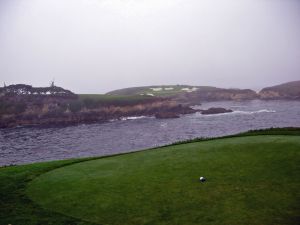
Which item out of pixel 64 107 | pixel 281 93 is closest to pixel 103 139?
pixel 64 107

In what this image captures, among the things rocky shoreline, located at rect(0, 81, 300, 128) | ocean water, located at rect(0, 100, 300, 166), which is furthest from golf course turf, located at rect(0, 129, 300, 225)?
Result: rocky shoreline, located at rect(0, 81, 300, 128)

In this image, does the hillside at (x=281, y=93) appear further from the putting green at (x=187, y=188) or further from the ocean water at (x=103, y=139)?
the putting green at (x=187, y=188)

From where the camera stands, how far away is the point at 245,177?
1201 centimetres

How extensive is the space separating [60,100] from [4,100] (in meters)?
18.5

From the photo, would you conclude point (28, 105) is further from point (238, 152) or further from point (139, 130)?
point (238, 152)

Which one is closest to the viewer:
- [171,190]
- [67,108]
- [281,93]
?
[171,190]

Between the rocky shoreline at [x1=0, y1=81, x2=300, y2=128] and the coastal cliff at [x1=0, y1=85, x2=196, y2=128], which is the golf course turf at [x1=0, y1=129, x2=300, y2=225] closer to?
the rocky shoreline at [x1=0, y1=81, x2=300, y2=128]

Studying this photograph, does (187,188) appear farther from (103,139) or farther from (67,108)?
(67,108)

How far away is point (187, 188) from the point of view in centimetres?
1145

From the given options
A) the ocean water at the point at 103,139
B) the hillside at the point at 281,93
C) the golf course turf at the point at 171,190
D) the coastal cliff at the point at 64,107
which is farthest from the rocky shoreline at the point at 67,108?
the golf course turf at the point at 171,190

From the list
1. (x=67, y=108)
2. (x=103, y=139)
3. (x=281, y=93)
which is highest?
(x=281, y=93)

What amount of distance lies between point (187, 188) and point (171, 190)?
573 mm

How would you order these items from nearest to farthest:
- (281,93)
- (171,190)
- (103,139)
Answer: (171,190) < (103,139) < (281,93)

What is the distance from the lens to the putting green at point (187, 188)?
955cm
